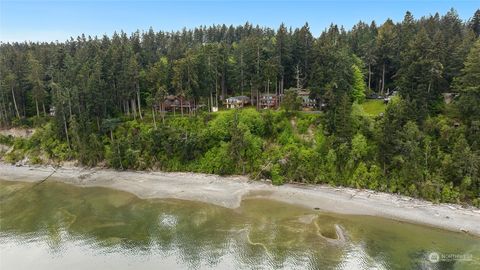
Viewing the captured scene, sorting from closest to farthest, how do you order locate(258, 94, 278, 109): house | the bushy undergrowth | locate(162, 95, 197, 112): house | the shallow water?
the shallow water, the bushy undergrowth, locate(162, 95, 197, 112): house, locate(258, 94, 278, 109): house

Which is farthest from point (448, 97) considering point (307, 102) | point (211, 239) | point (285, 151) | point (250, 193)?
point (211, 239)

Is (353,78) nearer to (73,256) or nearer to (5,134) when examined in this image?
(73,256)

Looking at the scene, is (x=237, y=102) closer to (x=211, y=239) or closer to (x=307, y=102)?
(x=307, y=102)

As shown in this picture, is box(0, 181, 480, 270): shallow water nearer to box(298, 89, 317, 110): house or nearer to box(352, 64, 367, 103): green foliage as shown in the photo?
box(298, 89, 317, 110): house

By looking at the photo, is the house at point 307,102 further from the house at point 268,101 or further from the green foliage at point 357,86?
the green foliage at point 357,86

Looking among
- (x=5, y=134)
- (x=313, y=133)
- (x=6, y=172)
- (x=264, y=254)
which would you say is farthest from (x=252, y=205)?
(x=5, y=134)

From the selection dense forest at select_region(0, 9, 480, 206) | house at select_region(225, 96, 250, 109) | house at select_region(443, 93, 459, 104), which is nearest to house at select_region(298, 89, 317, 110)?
dense forest at select_region(0, 9, 480, 206)
